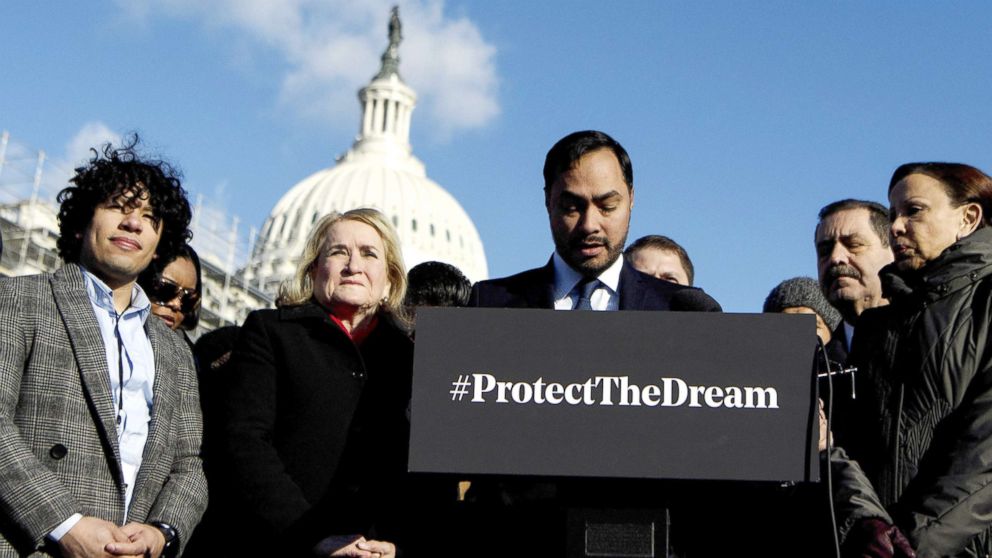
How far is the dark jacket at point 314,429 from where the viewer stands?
3361 millimetres

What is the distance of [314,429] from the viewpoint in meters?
3.57

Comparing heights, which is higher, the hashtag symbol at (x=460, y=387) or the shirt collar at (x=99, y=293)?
the shirt collar at (x=99, y=293)

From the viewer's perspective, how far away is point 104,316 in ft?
11.9

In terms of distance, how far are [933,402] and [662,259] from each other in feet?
7.96

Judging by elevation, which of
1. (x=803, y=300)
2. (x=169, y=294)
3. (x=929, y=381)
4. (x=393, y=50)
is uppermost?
(x=393, y=50)

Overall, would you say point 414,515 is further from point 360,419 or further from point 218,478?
point 218,478

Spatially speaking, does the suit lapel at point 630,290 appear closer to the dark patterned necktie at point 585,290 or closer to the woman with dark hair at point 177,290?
the dark patterned necktie at point 585,290

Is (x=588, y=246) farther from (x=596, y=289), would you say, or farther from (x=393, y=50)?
(x=393, y=50)

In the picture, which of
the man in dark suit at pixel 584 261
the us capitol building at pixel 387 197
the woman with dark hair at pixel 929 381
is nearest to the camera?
the woman with dark hair at pixel 929 381

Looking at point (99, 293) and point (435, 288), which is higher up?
point (435, 288)

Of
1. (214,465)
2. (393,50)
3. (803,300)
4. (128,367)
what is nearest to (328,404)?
(214,465)

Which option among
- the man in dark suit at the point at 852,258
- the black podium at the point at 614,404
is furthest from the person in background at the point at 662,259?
the black podium at the point at 614,404

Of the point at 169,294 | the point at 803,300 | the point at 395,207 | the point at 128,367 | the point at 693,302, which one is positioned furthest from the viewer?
the point at 395,207

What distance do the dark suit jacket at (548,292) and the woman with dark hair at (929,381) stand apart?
1.69 feet
